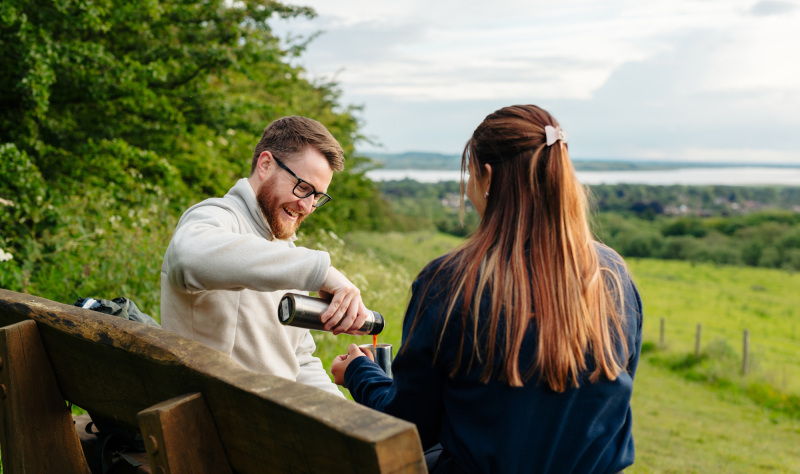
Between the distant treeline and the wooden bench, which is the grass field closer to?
the wooden bench

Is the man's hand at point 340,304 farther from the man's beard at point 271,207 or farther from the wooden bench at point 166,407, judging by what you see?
the man's beard at point 271,207

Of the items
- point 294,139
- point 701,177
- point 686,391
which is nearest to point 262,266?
point 294,139

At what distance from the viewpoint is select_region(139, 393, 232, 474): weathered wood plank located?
139 centimetres

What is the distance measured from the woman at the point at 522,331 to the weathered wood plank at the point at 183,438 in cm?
53

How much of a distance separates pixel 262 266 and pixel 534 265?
0.77 m

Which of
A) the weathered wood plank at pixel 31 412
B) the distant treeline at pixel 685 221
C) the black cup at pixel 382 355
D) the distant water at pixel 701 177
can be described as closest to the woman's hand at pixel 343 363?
the black cup at pixel 382 355

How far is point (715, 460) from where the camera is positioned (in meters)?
10.5

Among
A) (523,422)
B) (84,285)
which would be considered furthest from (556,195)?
(84,285)

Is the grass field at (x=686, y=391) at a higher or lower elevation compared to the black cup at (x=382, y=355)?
lower

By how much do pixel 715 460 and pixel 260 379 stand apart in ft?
35.9

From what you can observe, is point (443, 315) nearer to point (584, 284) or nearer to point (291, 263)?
point (584, 284)

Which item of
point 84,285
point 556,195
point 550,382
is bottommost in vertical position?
point 84,285

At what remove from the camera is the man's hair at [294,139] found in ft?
9.23

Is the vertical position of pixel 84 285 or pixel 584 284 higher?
pixel 584 284
